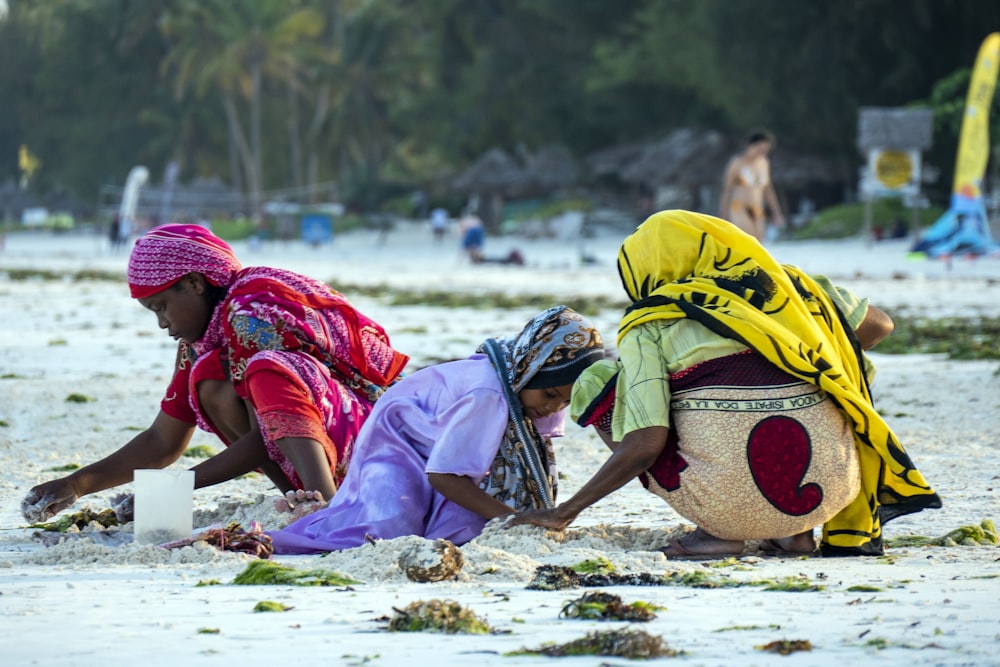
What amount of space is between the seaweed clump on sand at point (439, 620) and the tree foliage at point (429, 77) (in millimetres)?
→ 23955

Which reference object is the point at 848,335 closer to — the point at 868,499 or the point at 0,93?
the point at 868,499

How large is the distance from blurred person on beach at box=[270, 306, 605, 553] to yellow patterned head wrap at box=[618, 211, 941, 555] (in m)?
0.22

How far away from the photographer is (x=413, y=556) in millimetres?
3545

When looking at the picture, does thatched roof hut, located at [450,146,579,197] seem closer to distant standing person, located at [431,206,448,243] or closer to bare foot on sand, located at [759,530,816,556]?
distant standing person, located at [431,206,448,243]

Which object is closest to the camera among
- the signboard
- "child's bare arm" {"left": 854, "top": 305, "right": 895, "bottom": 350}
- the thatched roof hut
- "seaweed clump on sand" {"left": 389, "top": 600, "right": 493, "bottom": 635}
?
"seaweed clump on sand" {"left": 389, "top": 600, "right": 493, "bottom": 635}

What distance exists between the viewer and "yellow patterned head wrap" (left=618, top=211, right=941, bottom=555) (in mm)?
3625

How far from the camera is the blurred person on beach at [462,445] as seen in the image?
12.4ft

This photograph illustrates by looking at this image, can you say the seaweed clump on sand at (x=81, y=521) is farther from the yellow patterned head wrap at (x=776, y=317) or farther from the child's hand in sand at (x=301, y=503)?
the yellow patterned head wrap at (x=776, y=317)

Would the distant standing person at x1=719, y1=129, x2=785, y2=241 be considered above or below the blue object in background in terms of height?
→ below

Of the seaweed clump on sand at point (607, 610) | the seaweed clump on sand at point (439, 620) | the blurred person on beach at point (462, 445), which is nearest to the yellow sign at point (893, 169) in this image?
the blurred person on beach at point (462, 445)

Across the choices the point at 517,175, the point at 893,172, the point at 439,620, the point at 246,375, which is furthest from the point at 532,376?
the point at 517,175

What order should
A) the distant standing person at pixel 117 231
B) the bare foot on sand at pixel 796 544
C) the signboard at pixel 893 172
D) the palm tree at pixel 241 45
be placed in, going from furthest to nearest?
the palm tree at pixel 241 45 < the distant standing person at pixel 117 231 < the signboard at pixel 893 172 < the bare foot on sand at pixel 796 544

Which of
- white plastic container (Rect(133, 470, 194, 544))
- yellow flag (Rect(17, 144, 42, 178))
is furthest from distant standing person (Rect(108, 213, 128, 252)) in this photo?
yellow flag (Rect(17, 144, 42, 178))

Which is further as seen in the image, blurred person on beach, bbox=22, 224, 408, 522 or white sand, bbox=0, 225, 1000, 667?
blurred person on beach, bbox=22, 224, 408, 522
